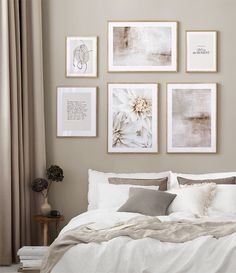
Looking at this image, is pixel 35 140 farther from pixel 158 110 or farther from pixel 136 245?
pixel 136 245

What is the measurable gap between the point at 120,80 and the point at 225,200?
168 cm

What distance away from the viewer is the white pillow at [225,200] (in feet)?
18.7

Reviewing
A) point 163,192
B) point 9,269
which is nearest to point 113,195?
point 163,192

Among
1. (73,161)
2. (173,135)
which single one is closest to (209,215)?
(173,135)

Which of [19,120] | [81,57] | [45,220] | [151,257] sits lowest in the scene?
[45,220]

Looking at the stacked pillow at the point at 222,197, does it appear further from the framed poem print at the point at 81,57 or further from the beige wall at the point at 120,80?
the framed poem print at the point at 81,57

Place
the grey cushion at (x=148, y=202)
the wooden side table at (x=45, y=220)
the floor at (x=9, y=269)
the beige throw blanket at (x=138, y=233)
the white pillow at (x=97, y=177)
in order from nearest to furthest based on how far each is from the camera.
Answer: the beige throw blanket at (x=138, y=233) < the grey cushion at (x=148, y=202) < the floor at (x=9, y=269) < the wooden side table at (x=45, y=220) < the white pillow at (x=97, y=177)

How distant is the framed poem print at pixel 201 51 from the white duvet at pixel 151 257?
2659mm

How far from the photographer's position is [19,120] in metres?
6.27

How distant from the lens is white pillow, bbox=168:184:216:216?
5645 mm

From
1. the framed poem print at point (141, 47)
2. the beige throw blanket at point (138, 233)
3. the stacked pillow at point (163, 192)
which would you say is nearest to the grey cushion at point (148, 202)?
the stacked pillow at point (163, 192)

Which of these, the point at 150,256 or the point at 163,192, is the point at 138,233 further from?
the point at 163,192

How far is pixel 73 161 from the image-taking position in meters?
6.54

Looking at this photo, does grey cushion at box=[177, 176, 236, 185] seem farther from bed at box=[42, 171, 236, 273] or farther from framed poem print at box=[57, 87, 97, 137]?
bed at box=[42, 171, 236, 273]
